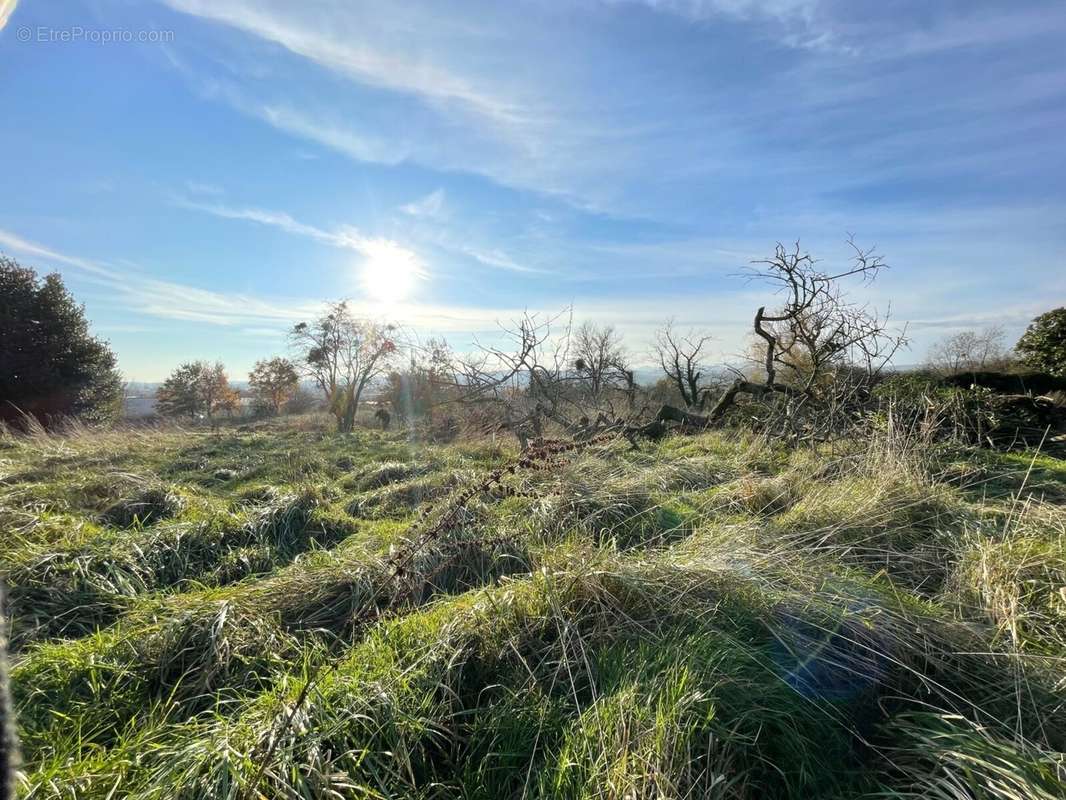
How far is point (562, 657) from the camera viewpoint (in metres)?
2.06

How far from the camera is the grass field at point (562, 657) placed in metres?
1.57

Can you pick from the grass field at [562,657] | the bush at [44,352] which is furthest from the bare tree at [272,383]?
the grass field at [562,657]

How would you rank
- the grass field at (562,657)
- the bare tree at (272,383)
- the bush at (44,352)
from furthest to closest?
the bare tree at (272,383), the bush at (44,352), the grass field at (562,657)

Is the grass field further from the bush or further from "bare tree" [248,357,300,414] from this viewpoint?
"bare tree" [248,357,300,414]

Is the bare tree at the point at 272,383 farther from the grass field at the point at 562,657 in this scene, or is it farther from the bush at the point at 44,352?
the grass field at the point at 562,657

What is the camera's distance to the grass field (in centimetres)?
157

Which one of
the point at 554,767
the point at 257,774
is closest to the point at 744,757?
the point at 554,767

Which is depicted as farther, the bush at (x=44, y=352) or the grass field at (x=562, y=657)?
the bush at (x=44, y=352)

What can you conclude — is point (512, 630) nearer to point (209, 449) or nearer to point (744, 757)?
point (744, 757)

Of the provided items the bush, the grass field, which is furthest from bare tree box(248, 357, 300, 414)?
the grass field

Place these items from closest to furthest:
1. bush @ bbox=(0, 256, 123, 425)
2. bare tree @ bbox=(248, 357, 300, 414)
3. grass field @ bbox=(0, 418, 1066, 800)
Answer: grass field @ bbox=(0, 418, 1066, 800) → bush @ bbox=(0, 256, 123, 425) → bare tree @ bbox=(248, 357, 300, 414)

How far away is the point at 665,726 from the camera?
1.58 m

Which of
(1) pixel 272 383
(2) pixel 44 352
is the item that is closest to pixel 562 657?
(2) pixel 44 352

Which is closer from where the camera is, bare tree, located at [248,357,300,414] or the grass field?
the grass field
